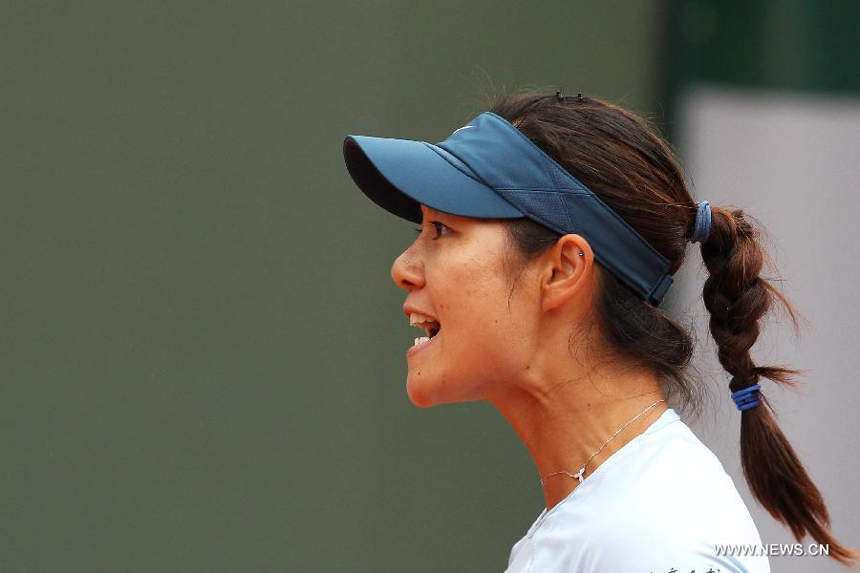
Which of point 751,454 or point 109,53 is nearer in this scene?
point 751,454

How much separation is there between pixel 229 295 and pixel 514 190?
1.17 metres

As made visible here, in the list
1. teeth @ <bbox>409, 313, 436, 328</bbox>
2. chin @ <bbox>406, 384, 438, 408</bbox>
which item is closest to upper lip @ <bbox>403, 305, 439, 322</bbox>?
teeth @ <bbox>409, 313, 436, 328</bbox>

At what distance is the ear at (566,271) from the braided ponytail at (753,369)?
0.26m

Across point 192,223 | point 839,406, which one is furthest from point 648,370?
point 839,406

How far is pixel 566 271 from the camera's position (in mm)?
1780

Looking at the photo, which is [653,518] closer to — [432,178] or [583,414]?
[583,414]

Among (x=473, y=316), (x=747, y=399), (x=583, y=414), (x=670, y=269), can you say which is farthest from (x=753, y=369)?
(x=473, y=316)

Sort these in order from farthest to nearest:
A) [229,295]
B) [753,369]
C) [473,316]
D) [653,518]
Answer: [229,295]
[753,369]
[473,316]
[653,518]

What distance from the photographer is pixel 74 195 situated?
2.49m

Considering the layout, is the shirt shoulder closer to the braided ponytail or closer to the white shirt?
the white shirt

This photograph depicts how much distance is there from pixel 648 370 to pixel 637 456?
0.69ft

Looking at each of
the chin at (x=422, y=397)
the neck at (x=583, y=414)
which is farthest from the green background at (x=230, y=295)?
the neck at (x=583, y=414)

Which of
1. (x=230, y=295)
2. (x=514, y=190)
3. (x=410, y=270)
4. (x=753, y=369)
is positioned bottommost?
(x=230, y=295)

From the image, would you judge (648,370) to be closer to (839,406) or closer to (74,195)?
(74,195)
